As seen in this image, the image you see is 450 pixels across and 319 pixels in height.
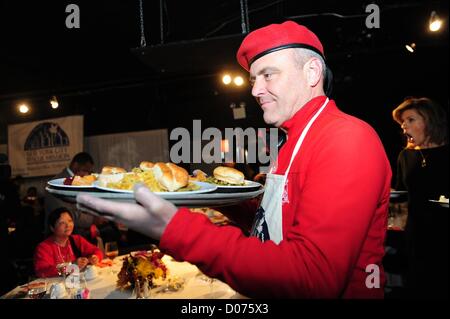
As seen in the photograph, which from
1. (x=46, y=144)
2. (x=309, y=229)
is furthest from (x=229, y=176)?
(x=46, y=144)

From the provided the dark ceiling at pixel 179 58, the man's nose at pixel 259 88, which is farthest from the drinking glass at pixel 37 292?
the man's nose at pixel 259 88

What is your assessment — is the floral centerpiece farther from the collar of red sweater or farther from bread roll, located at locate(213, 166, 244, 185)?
the collar of red sweater

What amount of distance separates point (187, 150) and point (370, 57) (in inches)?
245

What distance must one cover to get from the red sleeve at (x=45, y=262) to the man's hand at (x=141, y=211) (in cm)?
417

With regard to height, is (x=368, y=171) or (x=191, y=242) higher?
(x=368, y=171)

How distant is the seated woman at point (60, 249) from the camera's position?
15.1ft

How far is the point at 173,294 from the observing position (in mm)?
3291

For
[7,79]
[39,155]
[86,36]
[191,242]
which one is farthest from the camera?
[39,155]

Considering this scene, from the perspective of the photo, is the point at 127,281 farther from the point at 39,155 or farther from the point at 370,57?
the point at 39,155

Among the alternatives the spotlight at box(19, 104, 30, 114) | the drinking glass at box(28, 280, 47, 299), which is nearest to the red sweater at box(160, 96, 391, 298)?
the drinking glass at box(28, 280, 47, 299)

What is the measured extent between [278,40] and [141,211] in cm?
112

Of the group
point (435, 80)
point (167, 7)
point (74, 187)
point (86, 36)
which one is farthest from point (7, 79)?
point (435, 80)

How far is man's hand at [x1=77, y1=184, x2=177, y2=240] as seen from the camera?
1.14m

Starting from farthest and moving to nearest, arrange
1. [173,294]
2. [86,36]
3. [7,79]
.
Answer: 1. [7,79]
2. [86,36]
3. [173,294]
